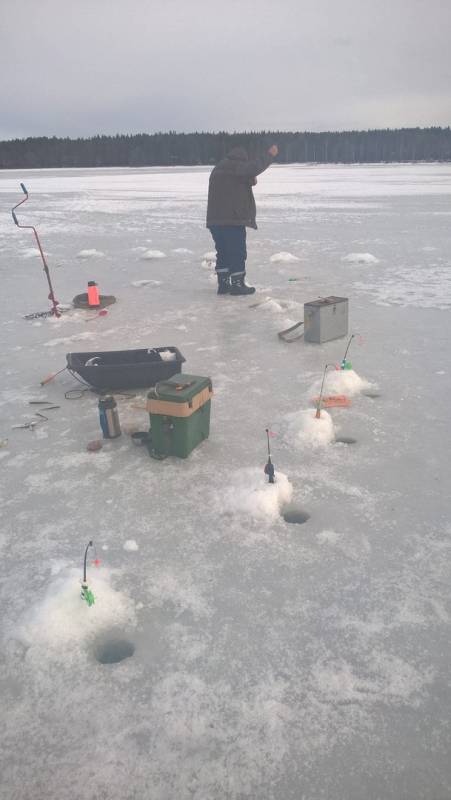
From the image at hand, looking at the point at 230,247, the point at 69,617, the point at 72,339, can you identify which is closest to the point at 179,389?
the point at 69,617

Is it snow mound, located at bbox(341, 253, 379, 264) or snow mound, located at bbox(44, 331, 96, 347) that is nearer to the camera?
snow mound, located at bbox(44, 331, 96, 347)

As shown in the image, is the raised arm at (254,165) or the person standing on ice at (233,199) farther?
the person standing on ice at (233,199)

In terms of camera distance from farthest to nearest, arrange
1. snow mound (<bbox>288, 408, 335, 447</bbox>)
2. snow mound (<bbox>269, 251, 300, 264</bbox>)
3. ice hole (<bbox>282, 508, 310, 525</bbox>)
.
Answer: snow mound (<bbox>269, 251, 300, 264</bbox>), snow mound (<bbox>288, 408, 335, 447</bbox>), ice hole (<bbox>282, 508, 310, 525</bbox>)

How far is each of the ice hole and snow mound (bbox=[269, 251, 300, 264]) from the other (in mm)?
8180

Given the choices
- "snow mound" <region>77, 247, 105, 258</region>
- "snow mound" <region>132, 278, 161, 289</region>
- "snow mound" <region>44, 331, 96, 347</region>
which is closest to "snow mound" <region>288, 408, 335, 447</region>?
"snow mound" <region>44, 331, 96, 347</region>

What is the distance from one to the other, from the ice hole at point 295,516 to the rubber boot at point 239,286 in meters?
5.55

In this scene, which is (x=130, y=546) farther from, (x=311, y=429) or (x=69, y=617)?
(x=311, y=429)

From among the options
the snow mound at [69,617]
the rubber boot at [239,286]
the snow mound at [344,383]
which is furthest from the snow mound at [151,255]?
the snow mound at [69,617]

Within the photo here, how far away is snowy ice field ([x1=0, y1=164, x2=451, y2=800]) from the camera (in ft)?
5.91

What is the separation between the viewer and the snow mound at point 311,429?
3.77 metres

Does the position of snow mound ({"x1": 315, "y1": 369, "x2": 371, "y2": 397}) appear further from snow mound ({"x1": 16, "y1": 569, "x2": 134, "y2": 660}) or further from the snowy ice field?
snow mound ({"x1": 16, "y1": 569, "x2": 134, "y2": 660})

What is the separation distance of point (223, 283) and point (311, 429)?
15.9 feet

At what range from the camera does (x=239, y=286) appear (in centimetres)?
808

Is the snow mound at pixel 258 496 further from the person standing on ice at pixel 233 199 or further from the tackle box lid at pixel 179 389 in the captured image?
the person standing on ice at pixel 233 199
